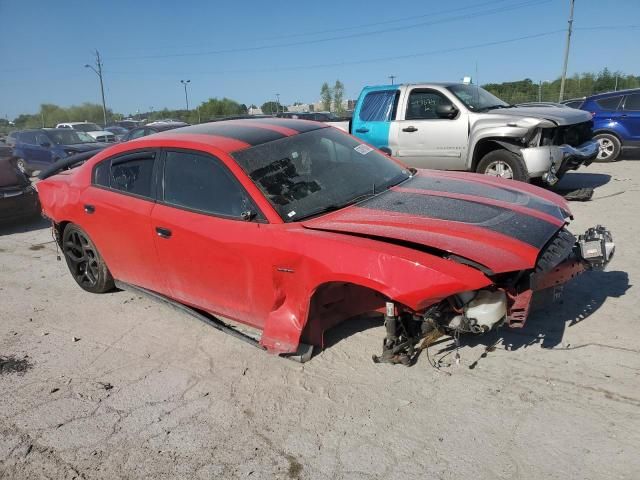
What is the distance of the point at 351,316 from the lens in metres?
3.66

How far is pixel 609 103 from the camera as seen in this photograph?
11398mm

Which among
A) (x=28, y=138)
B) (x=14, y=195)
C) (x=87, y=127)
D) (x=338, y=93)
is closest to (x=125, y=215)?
(x=14, y=195)

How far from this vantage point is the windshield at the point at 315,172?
11.4 feet

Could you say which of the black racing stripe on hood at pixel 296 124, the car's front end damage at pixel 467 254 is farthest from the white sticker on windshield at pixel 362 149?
the car's front end damage at pixel 467 254

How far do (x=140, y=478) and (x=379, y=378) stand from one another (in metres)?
1.48

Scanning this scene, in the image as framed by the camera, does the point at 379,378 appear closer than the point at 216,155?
Yes

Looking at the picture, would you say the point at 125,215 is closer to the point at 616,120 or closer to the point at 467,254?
the point at 467,254

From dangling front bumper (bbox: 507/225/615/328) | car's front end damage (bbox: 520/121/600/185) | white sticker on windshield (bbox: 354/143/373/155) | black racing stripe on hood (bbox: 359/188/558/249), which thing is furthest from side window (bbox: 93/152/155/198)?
car's front end damage (bbox: 520/121/600/185)

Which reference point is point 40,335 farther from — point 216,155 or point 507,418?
point 507,418

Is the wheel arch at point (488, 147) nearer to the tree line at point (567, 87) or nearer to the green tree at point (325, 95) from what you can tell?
the tree line at point (567, 87)

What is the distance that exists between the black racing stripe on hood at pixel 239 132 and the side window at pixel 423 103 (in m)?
4.59

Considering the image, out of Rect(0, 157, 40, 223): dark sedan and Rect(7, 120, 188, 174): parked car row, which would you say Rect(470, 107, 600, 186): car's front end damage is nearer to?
Rect(0, 157, 40, 223): dark sedan

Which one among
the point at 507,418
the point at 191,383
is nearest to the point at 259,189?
the point at 191,383

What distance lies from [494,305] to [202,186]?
2.19 m
